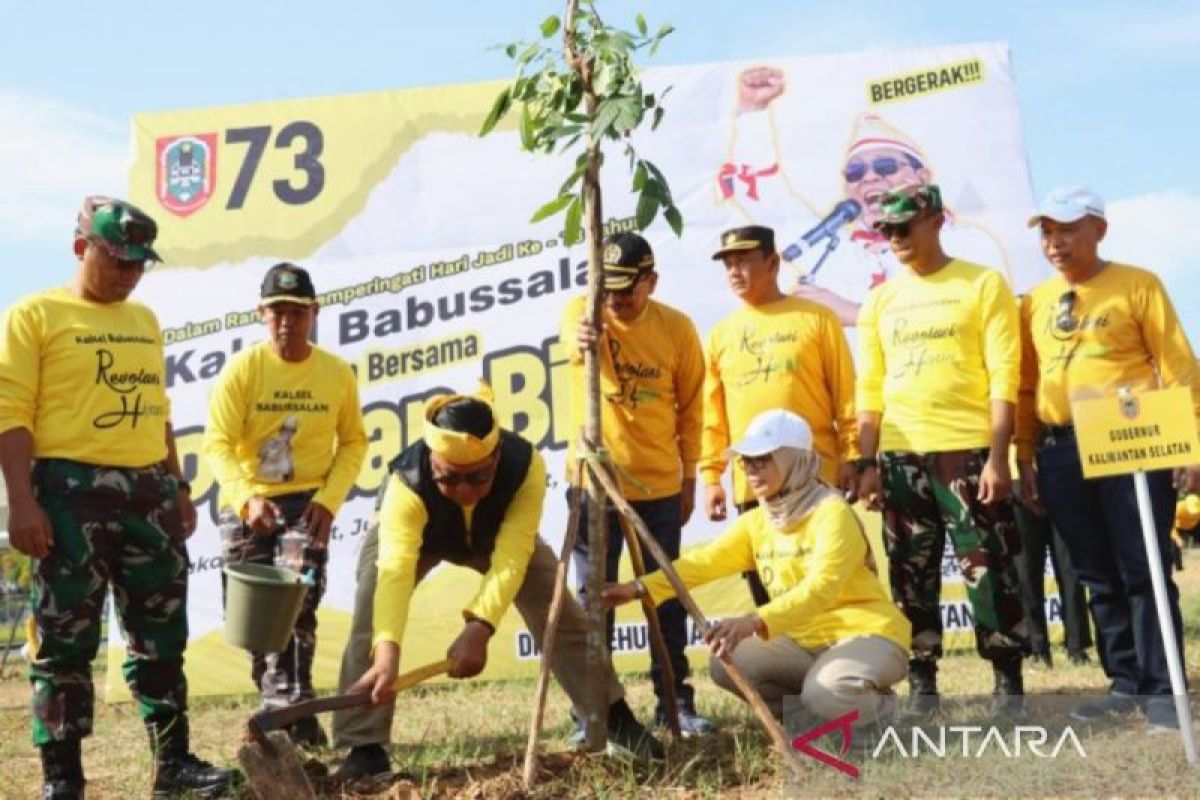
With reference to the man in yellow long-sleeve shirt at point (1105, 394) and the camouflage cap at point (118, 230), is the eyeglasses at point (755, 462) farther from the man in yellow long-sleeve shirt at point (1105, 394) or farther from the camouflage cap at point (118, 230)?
the camouflage cap at point (118, 230)

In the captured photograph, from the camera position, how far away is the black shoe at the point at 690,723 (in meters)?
4.46

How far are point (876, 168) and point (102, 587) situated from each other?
5.28m

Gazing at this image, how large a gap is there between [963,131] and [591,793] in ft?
17.2

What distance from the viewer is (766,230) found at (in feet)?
15.5

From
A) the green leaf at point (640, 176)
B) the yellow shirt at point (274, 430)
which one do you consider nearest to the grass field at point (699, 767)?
the yellow shirt at point (274, 430)

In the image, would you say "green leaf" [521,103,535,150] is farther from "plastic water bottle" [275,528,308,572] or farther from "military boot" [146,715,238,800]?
"military boot" [146,715,238,800]

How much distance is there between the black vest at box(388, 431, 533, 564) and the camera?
12.4 feet

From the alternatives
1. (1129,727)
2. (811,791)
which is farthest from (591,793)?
(1129,727)

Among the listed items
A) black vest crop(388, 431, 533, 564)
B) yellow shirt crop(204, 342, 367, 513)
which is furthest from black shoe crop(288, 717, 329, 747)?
black vest crop(388, 431, 533, 564)

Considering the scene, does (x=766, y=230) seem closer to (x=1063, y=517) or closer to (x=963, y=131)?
(x=1063, y=517)

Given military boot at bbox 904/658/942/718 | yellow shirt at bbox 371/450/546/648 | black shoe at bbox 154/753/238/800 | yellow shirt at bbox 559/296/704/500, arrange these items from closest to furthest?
yellow shirt at bbox 371/450/546/648 < black shoe at bbox 154/753/238/800 < military boot at bbox 904/658/942/718 < yellow shirt at bbox 559/296/704/500

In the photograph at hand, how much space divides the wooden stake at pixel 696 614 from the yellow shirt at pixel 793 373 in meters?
0.97

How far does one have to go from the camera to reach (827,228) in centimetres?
725

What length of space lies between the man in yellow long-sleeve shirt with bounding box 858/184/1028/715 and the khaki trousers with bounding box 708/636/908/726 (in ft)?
1.53
